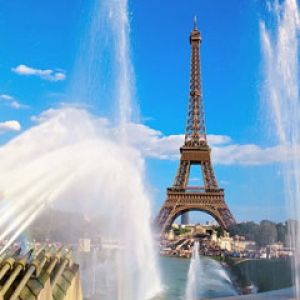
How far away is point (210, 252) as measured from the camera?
7225cm

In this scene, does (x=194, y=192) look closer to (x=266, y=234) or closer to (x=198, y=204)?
(x=198, y=204)

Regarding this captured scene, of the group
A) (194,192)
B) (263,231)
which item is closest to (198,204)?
(194,192)

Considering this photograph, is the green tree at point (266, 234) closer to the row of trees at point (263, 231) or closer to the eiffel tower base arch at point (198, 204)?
the row of trees at point (263, 231)

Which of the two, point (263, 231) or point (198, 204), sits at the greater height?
point (198, 204)

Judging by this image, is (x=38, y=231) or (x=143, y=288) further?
(x=38, y=231)

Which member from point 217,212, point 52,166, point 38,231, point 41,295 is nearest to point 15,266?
point 41,295

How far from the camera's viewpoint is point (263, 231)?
2454 inches

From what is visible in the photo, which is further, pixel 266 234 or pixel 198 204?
pixel 266 234

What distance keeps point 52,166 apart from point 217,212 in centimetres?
4753

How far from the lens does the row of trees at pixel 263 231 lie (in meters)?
60.0

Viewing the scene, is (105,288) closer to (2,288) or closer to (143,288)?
(143,288)

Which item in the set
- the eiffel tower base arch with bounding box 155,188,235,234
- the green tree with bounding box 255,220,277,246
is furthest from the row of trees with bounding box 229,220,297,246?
the eiffel tower base arch with bounding box 155,188,235,234

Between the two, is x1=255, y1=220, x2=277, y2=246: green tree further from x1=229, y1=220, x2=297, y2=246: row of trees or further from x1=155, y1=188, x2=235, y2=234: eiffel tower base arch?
x1=155, y1=188, x2=235, y2=234: eiffel tower base arch

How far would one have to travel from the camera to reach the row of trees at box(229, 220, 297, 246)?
197ft
